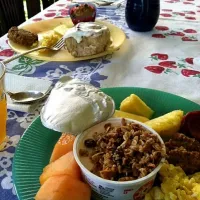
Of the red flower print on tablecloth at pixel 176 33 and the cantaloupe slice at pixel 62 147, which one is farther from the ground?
the cantaloupe slice at pixel 62 147

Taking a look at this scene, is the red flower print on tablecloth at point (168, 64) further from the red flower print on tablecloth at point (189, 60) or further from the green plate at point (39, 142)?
the green plate at point (39, 142)

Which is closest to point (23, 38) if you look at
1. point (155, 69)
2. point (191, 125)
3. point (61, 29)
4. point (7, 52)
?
point (7, 52)

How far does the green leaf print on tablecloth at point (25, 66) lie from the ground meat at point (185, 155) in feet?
1.80

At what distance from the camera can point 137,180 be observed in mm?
597

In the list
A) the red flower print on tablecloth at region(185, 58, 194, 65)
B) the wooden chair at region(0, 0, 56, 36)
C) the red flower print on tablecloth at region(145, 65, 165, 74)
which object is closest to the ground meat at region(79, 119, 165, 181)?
the red flower print on tablecloth at region(145, 65, 165, 74)

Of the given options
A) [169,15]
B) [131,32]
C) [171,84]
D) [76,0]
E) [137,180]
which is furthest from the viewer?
[76,0]

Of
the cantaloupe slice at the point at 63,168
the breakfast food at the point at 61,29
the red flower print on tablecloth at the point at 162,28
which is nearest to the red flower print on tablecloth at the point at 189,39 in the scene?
the red flower print on tablecloth at the point at 162,28

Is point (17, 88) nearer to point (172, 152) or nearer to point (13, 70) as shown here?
point (13, 70)

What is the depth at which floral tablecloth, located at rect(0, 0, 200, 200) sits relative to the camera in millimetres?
1001

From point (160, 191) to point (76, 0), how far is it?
1.22 m

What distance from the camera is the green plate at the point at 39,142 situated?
0.64m

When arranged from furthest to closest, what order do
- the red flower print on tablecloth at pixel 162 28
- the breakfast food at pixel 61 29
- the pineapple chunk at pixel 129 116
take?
the red flower print on tablecloth at pixel 162 28 < the breakfast food at pixel 61 29 < the pineapple chunk at pixel 129 116

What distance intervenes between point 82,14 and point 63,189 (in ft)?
2.88

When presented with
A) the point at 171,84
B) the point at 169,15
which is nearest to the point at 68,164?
the point at 171,84
